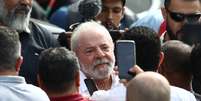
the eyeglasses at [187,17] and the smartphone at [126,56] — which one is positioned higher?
the smartphone at [126,56]

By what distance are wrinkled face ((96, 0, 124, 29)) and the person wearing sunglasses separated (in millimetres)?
475

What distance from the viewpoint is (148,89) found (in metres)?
6.61

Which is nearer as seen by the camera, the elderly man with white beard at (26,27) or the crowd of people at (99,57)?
the crowd of people at (99,57)

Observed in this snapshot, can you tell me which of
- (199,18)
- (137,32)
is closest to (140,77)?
(137,32)

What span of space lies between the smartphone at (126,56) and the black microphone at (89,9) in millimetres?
1769

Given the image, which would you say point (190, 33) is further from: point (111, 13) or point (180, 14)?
point (111, 13)

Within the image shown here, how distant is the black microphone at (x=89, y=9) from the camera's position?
29.6ft

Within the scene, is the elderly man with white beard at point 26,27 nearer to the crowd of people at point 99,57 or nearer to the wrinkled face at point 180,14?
the crowd of people at point 99,57

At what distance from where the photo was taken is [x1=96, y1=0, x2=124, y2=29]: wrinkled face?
9797mm

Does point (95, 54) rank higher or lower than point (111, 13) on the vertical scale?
higher

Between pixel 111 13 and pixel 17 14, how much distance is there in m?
1.36

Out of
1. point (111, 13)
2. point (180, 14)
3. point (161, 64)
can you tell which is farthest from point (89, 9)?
point (161, 64)

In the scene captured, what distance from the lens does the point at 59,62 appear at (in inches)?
285

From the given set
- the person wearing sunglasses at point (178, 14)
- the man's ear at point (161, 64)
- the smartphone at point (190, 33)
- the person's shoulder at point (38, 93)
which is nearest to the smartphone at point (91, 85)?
the man's ear at point (161, 64)
